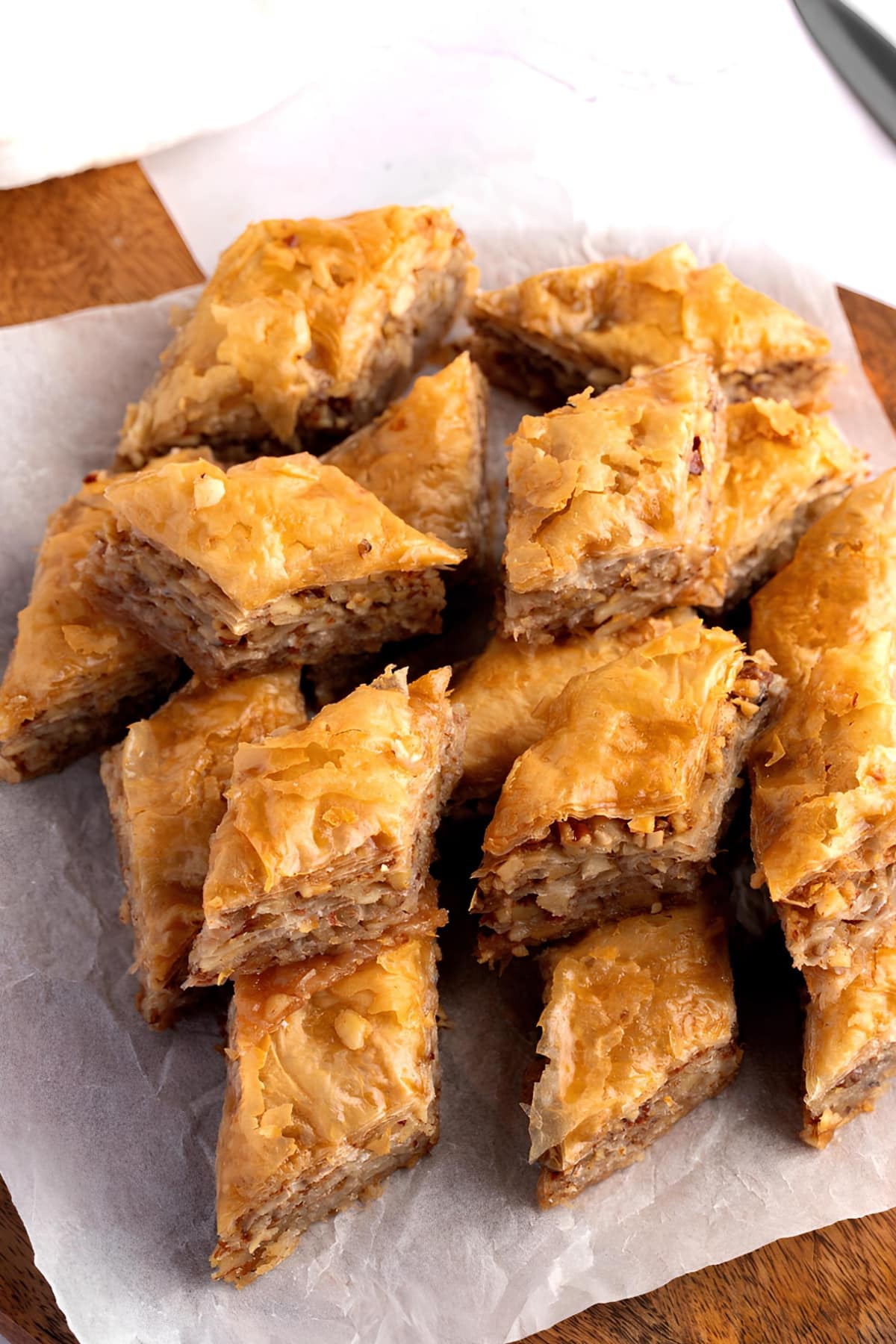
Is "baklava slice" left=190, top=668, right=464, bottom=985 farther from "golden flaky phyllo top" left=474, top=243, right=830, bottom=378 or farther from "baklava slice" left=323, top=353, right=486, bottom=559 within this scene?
"golden flaky phyllo top" left=474, top=243, right=830, bottom=378

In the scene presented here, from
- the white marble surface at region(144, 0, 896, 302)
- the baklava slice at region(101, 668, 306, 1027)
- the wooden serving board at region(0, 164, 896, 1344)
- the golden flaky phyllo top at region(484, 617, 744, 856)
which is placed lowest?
the wooden serving board at region(0, 164, 896, 1344)

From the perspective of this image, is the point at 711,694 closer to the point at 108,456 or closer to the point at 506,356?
the point at 506,356

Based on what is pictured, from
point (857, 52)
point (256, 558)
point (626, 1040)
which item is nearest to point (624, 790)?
point (626, 1040)

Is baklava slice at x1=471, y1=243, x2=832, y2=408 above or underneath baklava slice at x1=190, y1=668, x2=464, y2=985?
above

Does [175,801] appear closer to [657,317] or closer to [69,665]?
[69,665]

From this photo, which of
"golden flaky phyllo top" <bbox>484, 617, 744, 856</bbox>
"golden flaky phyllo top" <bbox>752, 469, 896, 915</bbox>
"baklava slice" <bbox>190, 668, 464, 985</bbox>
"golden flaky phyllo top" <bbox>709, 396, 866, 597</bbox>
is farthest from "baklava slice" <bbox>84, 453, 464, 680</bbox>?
"golden flaky phyllo top" <bbox>752, 469, 896, 915</bbox>

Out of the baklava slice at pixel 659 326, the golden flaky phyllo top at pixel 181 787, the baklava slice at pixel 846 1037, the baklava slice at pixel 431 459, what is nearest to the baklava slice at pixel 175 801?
the golden flaky phyllo top at pixel 181 787

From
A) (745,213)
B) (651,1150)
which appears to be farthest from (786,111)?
(651,1150)

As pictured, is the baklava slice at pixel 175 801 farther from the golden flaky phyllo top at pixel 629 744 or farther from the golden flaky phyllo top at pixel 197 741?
the golden flaky phyllo top at pixel 629 744
